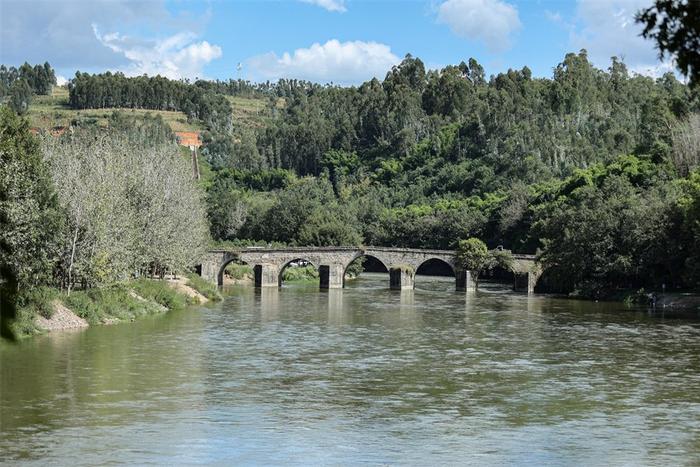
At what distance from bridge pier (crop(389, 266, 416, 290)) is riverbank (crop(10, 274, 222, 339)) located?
29082mm

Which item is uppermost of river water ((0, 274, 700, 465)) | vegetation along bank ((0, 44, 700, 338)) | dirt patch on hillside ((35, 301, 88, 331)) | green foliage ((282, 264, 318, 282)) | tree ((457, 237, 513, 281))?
vegetation along bank ((0, 44, 700, 338))

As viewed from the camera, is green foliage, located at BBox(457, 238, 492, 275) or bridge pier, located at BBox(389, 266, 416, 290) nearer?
green foliage, located at BBox(457, 238, 492, 275)

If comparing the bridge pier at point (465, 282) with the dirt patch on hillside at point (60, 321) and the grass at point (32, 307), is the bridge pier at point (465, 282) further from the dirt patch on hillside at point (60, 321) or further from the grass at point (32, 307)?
the grass at point (32, 307)

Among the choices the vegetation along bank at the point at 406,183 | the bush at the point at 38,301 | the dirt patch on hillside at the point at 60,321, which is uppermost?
the vegetation along bank at the point at 406,183

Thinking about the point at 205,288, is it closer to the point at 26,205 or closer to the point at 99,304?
the point at 99,304

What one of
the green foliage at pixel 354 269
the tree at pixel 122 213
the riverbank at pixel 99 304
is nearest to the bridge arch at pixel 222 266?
the tree at pixel 122 213

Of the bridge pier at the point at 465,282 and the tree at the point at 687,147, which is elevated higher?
the tree at the point at 687,147

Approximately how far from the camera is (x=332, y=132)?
18675 centimetres

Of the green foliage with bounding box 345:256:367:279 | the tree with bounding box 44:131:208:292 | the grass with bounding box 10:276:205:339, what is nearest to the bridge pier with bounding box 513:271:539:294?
the green foliage with bounding box 345:256:367:279

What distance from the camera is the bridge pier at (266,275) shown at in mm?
100812

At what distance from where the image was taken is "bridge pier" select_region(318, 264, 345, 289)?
10131 centimetres

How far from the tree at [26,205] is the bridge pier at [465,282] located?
52.2 m

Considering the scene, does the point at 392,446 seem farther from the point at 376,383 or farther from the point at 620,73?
the point at 620,73

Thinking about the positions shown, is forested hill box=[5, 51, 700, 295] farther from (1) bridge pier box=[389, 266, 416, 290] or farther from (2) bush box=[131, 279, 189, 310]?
(2) bush box=[131, 279, 189, 310]
